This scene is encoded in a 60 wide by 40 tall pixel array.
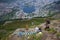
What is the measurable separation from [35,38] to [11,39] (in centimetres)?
584

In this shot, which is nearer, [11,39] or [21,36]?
[21,36]

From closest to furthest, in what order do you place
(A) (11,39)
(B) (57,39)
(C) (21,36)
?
(B) (57,39), (C) (21,36), (A) (11,39)

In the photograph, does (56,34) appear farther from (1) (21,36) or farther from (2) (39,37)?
(1) (21,36)

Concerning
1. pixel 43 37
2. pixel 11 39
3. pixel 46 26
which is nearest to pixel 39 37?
pixel 43 37

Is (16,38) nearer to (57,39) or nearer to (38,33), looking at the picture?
(38,33)

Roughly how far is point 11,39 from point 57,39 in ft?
28.9

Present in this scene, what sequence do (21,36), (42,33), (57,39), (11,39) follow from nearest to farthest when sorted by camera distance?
(57,39) < (42,33) < (21,36) < (11,39)

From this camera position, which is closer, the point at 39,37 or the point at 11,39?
the point at 39,37

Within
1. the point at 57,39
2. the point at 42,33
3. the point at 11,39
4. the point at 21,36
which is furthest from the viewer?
the point at 11,39

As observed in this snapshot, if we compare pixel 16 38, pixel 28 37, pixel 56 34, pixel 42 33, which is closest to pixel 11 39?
pixel 16 38

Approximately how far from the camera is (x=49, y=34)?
84.7 ft

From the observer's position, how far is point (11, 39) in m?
30.2

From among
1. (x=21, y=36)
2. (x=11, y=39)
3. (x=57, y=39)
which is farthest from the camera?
(x=11, y=39)

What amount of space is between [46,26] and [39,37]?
441cm
